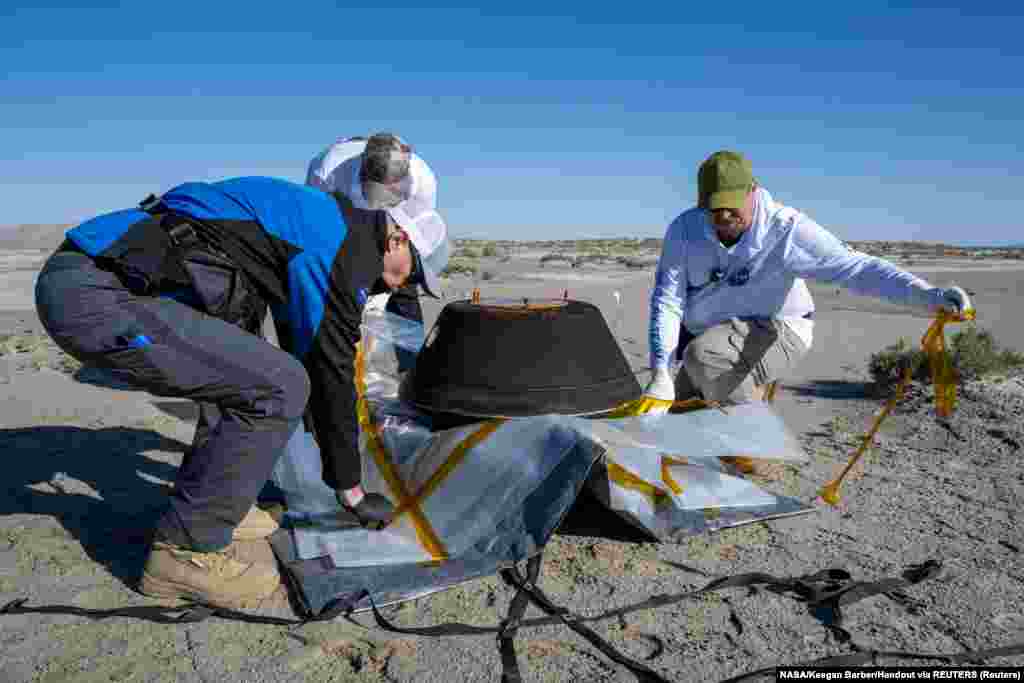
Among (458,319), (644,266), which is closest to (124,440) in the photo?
(458,319)

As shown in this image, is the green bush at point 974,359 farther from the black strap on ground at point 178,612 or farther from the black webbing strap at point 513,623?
the black strap on ground at point 178,612

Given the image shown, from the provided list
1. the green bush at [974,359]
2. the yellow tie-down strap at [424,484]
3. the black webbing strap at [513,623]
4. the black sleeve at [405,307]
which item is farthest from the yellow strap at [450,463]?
the green bush at [974,359]

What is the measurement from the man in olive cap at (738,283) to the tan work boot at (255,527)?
1.87 metres

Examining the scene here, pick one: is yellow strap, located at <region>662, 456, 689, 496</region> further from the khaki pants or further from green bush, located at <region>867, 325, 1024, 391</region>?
green bush, located at <region>867, 325, 1024, 391</region>

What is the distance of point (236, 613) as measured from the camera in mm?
2891

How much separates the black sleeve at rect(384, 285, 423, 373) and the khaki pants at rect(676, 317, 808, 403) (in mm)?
1536

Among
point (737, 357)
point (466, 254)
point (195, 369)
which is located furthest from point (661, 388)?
point (466, 254)

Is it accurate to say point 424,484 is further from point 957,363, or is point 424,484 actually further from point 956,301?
point 957,363

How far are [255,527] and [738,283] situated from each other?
270cm

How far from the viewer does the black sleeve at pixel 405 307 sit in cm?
477

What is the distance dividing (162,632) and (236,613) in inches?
9.4

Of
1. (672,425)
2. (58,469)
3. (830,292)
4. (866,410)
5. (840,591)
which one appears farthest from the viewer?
(830,292)

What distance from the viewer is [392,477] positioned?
3.71 metres

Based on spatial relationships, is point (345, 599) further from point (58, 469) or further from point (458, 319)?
point (58, 469)
